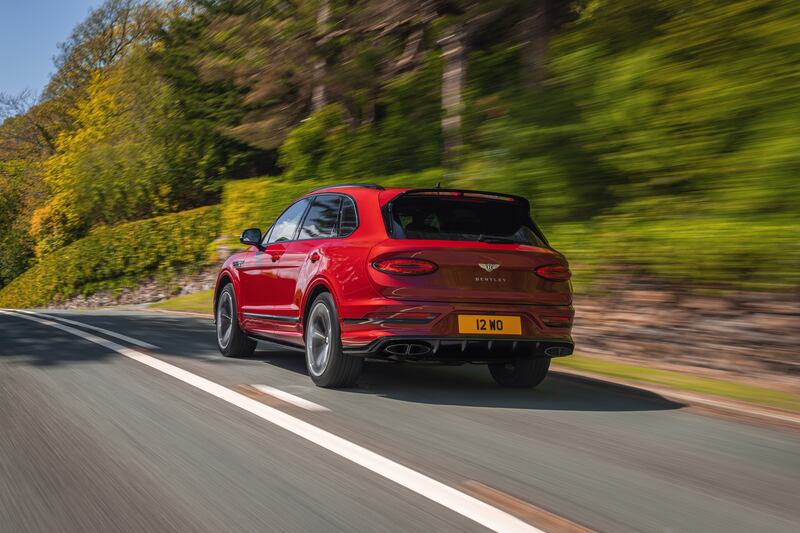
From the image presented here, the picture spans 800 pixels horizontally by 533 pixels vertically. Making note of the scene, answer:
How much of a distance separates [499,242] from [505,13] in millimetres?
8481

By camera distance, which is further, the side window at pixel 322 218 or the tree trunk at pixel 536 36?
the tree trunk at pixel 536 36

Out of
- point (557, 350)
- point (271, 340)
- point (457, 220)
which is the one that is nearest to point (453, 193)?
point (457, 220)

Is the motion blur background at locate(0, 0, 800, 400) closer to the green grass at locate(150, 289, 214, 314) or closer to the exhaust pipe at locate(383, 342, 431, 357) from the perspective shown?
the green grass at locate(150, 289, 214, 314)

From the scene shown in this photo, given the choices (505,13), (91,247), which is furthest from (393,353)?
(91,247)

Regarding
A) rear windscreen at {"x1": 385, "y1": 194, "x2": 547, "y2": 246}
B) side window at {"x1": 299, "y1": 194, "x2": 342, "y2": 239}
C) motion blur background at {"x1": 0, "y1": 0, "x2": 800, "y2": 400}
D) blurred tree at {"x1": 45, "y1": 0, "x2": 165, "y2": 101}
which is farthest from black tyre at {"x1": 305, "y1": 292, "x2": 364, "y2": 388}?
blurred tree at {"x1": 45, "y1": 0, "x2": 165, "y2": 101}

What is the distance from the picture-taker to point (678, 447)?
532 centimetres

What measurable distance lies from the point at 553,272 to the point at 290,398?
2254mm

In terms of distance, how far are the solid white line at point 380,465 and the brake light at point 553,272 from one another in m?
2.29

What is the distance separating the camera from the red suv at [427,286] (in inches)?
254

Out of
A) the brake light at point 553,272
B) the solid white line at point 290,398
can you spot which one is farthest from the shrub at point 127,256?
the brake light at point 553,272

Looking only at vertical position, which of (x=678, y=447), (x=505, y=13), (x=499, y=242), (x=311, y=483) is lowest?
(x=678, y=447)

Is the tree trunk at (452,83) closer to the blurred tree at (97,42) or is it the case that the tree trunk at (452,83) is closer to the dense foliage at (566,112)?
the dense foliage at (566,112)

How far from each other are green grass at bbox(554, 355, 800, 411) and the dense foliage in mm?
959

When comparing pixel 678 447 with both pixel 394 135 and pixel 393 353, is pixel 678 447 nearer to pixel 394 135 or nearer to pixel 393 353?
pixel 393 353
